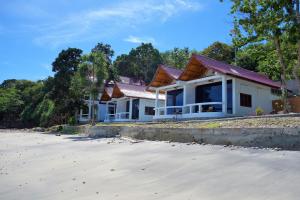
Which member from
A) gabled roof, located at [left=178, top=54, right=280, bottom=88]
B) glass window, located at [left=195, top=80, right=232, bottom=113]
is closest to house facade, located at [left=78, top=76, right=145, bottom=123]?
glass window, located at [left=195, top=80, right=232, bottom=113]

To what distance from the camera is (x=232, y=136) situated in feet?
40.1

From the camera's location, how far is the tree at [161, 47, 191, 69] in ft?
190

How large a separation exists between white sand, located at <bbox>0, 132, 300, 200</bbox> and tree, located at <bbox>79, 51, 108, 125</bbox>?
1777cm

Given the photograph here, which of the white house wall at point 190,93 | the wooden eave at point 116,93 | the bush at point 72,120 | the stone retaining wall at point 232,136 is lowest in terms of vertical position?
the stone retaining wall at point 232,136

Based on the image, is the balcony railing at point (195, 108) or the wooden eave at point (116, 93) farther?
the wooden eave at point (116, 93)

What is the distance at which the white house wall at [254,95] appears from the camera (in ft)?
75.6

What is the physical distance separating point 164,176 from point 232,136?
4.75m

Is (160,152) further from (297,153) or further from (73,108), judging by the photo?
(73,108)

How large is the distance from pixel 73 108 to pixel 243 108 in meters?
20.8

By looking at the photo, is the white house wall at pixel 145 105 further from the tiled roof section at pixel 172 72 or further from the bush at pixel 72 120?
the bush at pixel 72 120

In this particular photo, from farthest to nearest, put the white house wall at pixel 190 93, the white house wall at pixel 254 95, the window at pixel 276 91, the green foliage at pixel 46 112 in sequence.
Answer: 1. the green foliage at pixel 46 112
2. the white house wall at pixel 190 93
3. the window at pixel 276 91
4. the white house wall at pixel 254 95

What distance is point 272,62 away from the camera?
944 inches

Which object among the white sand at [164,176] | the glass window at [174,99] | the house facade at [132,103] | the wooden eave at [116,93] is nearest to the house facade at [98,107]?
the house facade at [132,103]

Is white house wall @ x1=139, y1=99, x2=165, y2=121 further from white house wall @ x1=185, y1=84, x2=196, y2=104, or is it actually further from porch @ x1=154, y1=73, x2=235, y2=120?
white house wall @ x1=185, y1=84, x2=196, y2=104
